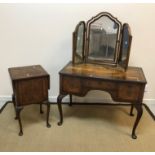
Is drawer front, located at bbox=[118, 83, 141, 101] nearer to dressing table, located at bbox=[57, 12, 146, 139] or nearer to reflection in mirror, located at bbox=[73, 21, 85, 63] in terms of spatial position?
dressing table, located at bbox=[57, 12, 146, 139]

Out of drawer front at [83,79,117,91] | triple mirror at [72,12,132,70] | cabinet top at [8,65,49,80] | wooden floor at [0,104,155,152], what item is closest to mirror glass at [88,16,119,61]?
triple mirror at [72,12,132,70]

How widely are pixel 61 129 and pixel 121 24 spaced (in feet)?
4.32

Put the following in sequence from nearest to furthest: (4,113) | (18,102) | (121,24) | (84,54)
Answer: (18,102) < (121,24) < (84,54) < (4,113)

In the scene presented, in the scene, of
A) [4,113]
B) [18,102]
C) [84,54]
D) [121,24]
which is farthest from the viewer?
[4,113]

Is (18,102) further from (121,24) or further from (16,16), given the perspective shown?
(121,24)

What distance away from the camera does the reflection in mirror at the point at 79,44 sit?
2.17 metres

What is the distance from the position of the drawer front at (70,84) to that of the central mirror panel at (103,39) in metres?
0.40

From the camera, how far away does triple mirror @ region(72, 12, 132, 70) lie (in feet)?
7.09

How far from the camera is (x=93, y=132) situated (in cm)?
217

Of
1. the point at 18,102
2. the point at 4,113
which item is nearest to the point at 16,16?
the point at 18,102

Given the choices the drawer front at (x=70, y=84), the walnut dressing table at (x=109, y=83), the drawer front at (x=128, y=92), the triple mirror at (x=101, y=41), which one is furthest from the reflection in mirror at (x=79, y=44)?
the drawer front at (x=128, y=92)

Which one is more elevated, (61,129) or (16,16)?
(16,16)

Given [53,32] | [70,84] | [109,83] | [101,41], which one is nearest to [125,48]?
[101,41]

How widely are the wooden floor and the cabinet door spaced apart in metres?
0.70
